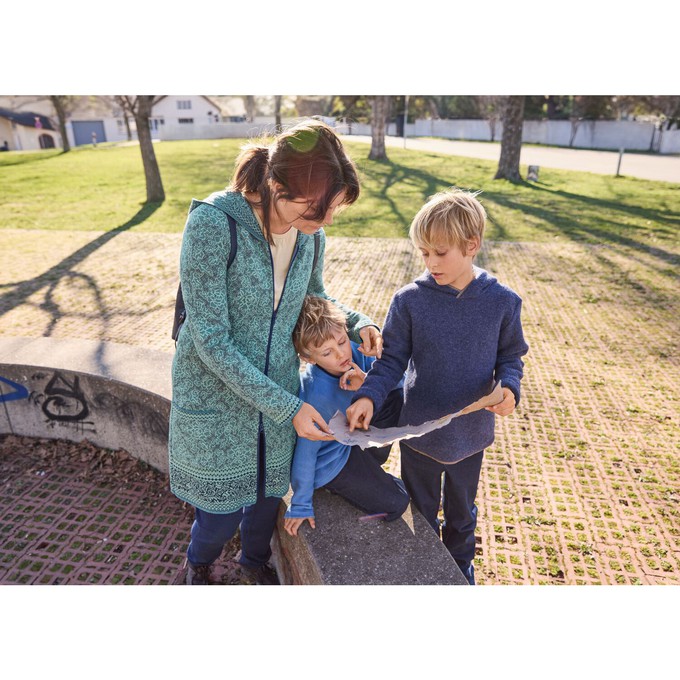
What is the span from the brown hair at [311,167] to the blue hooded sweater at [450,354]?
24.4 inches

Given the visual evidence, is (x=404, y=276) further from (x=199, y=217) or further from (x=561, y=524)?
(x=199, y=217)

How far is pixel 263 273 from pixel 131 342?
4.78 m

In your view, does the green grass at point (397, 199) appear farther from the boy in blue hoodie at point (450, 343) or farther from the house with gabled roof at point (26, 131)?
the house with gabled roof at point (26, 131)

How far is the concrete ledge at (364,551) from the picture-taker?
233 centimetres

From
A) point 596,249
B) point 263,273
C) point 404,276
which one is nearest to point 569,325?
point 404,276

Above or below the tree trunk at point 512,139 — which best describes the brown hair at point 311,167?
above

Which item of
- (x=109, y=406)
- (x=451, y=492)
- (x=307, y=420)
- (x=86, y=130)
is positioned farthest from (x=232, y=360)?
(x=86, y=130)

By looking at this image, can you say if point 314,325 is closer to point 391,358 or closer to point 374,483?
point 391,358

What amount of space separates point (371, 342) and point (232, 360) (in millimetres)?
695

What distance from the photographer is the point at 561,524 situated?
3459mm

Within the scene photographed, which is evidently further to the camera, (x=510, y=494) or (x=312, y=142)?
(x=510, y=494)

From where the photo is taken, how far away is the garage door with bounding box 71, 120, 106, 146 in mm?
51319

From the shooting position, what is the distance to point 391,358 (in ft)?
8.05

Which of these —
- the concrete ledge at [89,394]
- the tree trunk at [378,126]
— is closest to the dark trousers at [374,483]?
the concrete ledge at [89,394]
